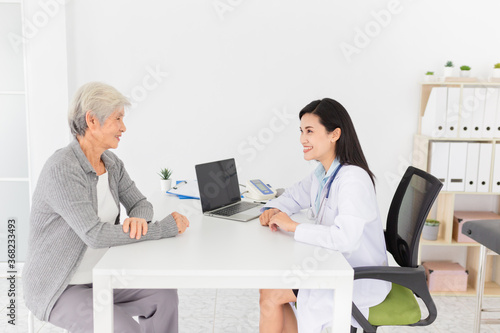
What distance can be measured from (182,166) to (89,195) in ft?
5.52

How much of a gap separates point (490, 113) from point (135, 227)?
2.59 m

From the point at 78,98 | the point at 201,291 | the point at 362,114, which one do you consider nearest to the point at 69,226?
the point at 78,98

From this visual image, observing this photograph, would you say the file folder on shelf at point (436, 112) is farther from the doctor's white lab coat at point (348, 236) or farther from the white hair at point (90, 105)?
the white hair at point (90, 105)

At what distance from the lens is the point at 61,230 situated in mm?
1610

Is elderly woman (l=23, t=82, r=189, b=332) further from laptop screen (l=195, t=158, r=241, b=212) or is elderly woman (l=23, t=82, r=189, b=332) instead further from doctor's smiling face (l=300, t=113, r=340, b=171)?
doctor's smiling face (l=300, t=113, r=340, b=171)

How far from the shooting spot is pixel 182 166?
11.0 ft

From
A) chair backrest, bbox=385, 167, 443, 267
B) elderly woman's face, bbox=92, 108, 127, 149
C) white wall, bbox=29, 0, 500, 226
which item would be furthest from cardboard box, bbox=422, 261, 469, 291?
elderly woman's face, bbox=92, 108, 127, 149

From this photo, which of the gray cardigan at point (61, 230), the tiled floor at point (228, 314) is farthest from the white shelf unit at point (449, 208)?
the gray cardigan at point (61, 230)

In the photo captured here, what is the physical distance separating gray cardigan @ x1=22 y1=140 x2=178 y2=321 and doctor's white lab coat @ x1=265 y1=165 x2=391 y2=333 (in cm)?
57

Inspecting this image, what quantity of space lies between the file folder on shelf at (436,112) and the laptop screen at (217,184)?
1542 mm

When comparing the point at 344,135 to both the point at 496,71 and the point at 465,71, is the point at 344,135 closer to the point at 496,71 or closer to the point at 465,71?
the point at 465,71

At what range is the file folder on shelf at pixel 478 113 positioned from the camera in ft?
10.00

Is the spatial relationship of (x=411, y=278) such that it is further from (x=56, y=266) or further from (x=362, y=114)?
(x=362, y=114)

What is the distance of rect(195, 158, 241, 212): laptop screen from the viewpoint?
2111mm
